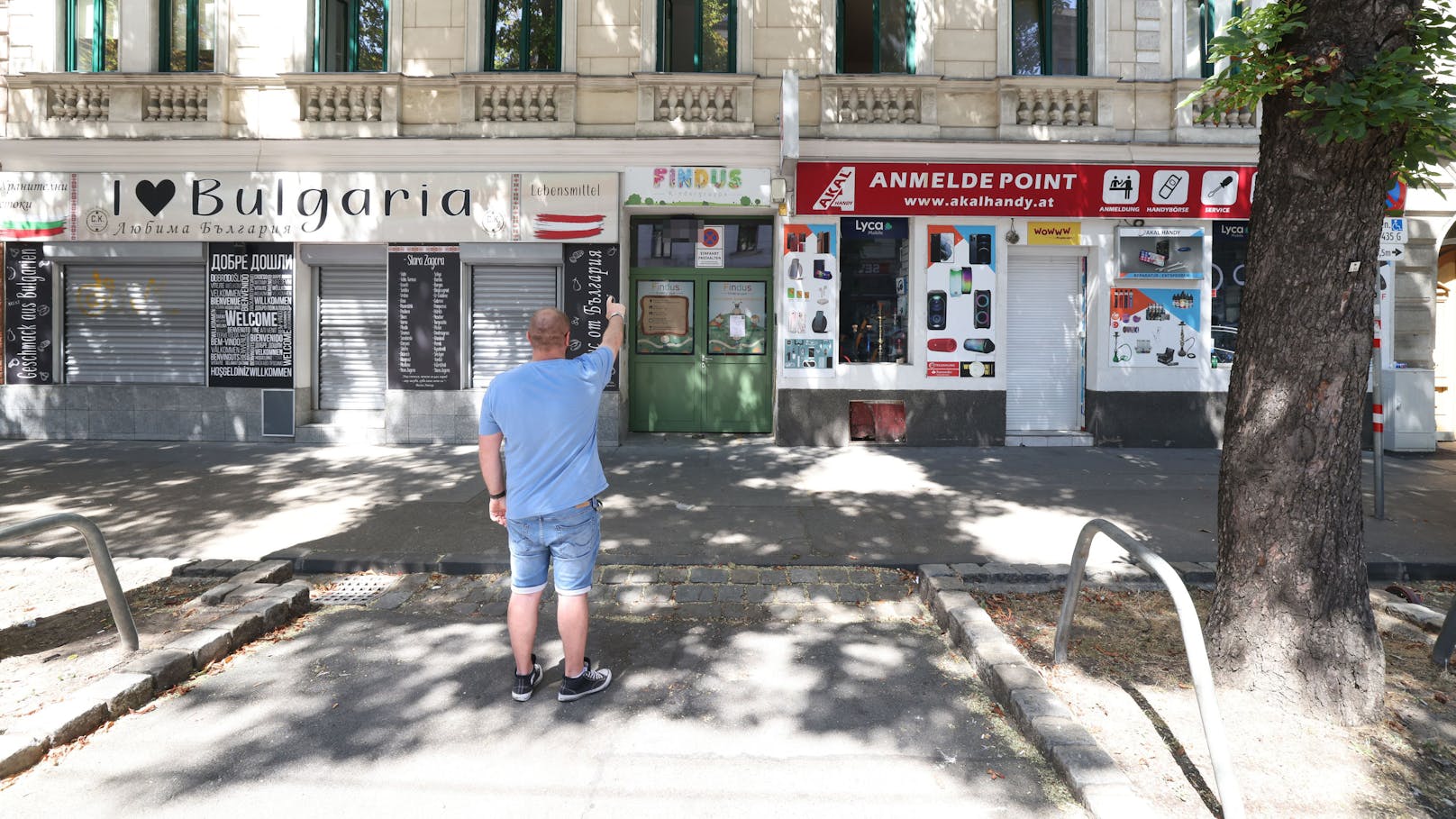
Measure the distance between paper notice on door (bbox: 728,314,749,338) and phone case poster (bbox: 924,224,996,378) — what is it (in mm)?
2628

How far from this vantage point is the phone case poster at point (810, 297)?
11.0m

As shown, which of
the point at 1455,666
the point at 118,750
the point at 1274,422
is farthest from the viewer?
the point at 1455,666

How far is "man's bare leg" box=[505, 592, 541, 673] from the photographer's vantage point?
3.62 meters

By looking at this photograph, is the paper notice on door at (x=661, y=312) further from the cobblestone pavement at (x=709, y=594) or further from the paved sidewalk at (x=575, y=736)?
the paved sidewalk at (x=575, y=736)

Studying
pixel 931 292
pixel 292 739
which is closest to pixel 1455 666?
pixel 292 739

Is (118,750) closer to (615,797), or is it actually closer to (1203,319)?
(615,797)

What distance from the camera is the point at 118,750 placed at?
3201 mm

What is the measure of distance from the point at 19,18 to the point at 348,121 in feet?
16.7

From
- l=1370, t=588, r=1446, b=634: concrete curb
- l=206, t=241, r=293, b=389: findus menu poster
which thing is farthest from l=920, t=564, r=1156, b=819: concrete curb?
l=206, t=241, r=293, b=389: findus menu poster

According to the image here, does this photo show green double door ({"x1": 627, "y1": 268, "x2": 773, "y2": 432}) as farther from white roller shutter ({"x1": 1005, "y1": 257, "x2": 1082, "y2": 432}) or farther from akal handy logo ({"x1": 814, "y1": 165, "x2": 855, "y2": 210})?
white roller shutter ({"x1": 1005, "y1": 257, "x2": 1082, "y2": 432})

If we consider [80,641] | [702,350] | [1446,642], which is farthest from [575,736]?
[702,350]

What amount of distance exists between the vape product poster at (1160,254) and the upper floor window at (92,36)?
1477 centimetres

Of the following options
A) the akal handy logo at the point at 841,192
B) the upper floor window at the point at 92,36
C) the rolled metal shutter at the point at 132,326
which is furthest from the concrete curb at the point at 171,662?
the upper floor window at the point at 92,36

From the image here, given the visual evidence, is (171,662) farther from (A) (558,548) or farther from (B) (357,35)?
(B) (357,35)
